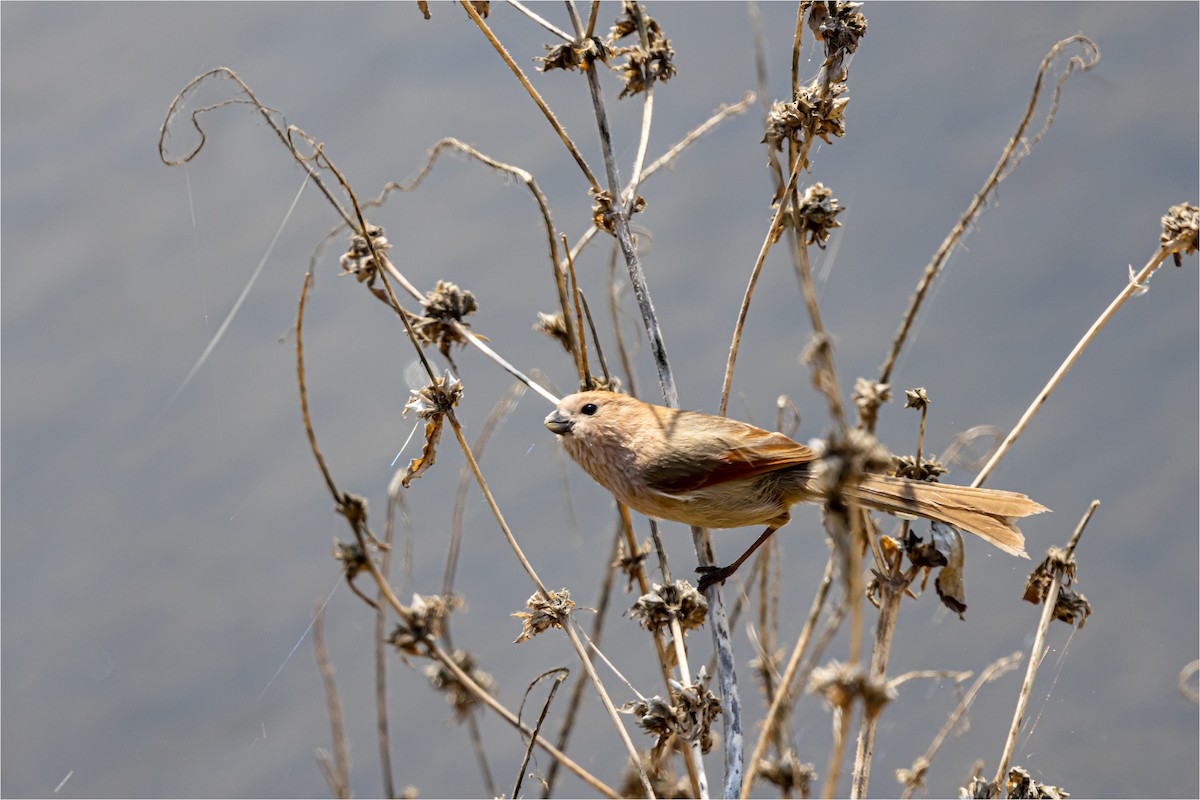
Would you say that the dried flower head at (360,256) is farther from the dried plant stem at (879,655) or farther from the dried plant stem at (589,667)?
the dried plant stem at (879,655)

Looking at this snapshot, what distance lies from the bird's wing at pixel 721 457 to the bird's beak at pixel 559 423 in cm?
25

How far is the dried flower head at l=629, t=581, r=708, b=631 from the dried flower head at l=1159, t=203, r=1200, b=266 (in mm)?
1223

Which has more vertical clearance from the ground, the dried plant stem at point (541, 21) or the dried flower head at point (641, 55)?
the dried flower head at point (641, 55)

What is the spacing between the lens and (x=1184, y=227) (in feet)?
6.83

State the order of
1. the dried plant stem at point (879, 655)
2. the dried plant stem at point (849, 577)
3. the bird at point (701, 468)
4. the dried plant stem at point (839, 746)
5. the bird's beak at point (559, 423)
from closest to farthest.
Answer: the dried plant stem at point (849, 577) → the dried plant stem at point (839, 746) → the dried plant stem at point (879, 655) → the bird at point (701, 468) → the bird's beak at point (559, 423)

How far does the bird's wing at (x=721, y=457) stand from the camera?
88.6 inches

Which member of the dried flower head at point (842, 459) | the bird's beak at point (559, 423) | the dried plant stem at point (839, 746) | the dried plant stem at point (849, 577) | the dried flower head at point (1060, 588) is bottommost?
the dried plant stem at point (839, 746)

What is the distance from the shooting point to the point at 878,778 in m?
3.73

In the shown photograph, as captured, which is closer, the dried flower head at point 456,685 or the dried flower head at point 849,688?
the dried flower head at point 849,688

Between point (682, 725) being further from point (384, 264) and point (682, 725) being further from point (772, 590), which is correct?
point (772, 590)

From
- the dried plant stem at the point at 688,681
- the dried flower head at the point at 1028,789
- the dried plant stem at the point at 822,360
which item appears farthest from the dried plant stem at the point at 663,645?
the dried plant stem at the point at 822,360

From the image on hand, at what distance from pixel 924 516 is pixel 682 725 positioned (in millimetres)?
676

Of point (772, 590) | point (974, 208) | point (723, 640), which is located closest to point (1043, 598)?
point (723, 640)

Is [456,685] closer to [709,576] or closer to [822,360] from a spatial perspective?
[709,576]
